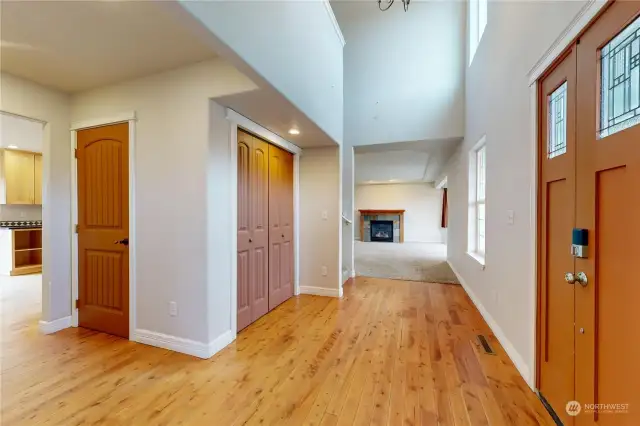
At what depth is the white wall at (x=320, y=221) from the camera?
3828mm

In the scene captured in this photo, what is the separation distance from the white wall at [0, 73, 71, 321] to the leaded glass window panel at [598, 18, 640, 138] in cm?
404

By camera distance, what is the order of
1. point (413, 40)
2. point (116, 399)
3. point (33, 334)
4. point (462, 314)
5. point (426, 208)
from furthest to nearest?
point (426, 208) → point (413, 40) → point (462, 314) → point (33, 334) → point (116, 399)

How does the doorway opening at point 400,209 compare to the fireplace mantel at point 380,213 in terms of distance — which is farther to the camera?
the fireplace mantel at point 380,213

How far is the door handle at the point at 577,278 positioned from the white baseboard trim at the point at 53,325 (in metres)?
4.06

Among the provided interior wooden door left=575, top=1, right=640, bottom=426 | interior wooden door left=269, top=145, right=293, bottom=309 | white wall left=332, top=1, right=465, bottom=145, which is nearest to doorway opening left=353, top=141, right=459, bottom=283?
white wall left=332, top=1, right=465, bottom=145

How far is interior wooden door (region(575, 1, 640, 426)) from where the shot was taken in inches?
41.6

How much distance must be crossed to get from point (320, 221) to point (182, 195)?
2013 millimetres

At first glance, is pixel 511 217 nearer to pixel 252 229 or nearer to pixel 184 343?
pixel 252 229

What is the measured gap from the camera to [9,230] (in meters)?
4.75

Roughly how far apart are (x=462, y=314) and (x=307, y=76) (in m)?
3.04

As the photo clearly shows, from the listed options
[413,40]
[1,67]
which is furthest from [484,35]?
[1,67]

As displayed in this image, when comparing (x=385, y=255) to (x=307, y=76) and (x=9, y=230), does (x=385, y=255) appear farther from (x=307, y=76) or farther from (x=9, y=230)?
(x=9, y=230)

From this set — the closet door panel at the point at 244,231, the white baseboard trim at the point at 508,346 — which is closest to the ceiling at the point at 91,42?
the closet door panel at the point at 244,231

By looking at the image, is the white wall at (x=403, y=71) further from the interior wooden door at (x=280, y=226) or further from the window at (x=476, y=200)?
the interior wooden door at (x=280, y=226)
